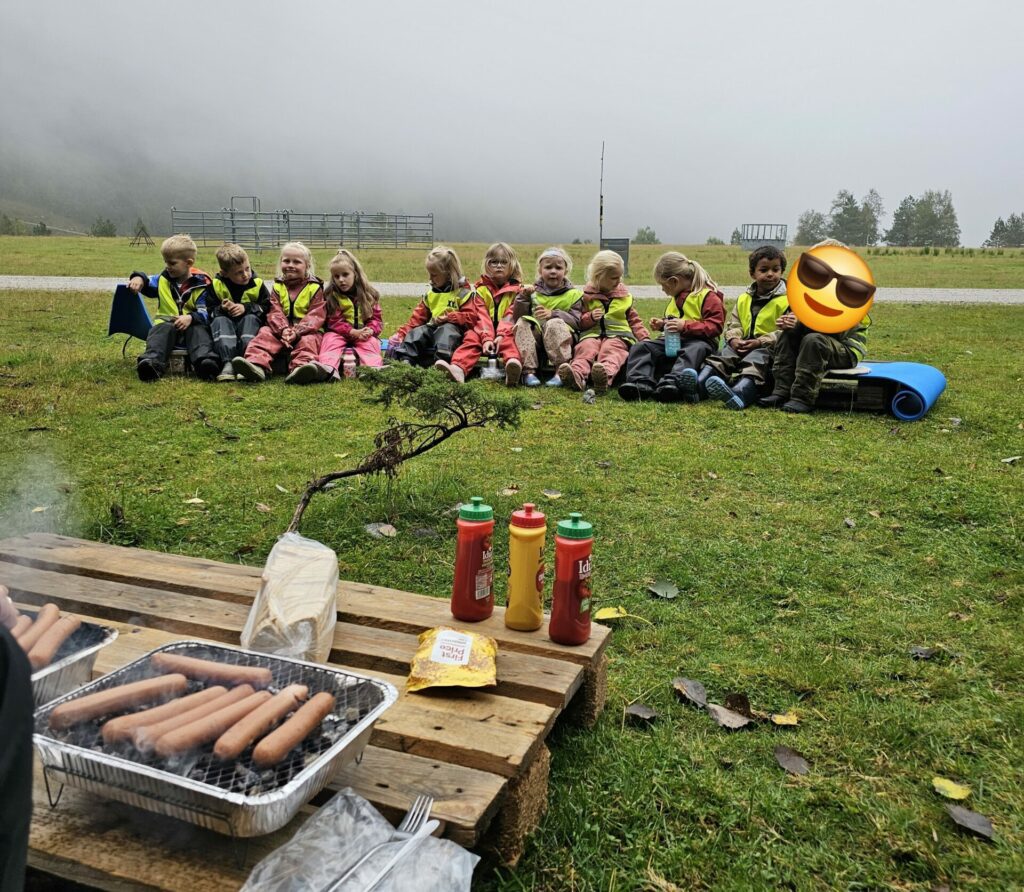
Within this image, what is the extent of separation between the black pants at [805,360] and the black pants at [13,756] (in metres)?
6.38

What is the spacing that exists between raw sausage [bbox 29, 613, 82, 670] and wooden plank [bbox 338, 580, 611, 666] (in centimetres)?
83

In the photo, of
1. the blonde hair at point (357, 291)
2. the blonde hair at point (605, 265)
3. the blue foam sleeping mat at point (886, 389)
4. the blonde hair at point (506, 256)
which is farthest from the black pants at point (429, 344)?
the blue foam sleeping mat at point (886, 389)

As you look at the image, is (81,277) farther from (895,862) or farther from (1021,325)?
(895,862)

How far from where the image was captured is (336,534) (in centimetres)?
393

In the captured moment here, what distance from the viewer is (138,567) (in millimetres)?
3018

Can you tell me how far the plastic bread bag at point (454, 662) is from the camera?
2229mm

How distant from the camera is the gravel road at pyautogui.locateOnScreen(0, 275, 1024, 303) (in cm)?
1520

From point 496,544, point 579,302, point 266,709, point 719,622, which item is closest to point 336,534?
point 496,544

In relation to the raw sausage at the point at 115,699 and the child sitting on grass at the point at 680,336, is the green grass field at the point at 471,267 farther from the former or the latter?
the raw sausage at the point at 115,699

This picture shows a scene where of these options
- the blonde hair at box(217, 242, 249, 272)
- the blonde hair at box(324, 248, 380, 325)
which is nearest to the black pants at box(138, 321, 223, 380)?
the blonde hair at box(217, 242, 249, 272)

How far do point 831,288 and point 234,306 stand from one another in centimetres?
544

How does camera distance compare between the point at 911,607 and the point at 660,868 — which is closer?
the point at 660,868

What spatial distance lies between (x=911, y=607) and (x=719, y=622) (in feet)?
2.58

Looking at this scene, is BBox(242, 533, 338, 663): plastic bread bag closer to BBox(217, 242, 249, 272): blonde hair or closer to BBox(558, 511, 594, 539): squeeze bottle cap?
BBox(558, 511, 594, 539): squeeze bottle cap
